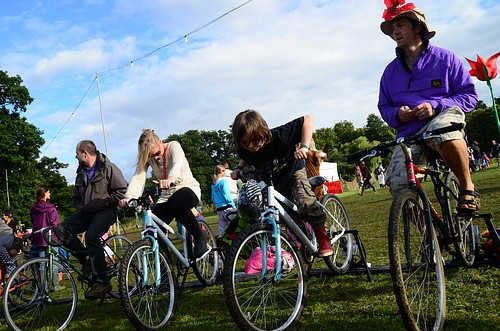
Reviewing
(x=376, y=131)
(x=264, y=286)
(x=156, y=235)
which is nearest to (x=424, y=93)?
(x=264, y=286)

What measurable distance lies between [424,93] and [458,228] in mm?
1101

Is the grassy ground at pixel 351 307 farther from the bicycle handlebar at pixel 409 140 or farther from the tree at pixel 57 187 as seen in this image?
the tree at pixel 57 187

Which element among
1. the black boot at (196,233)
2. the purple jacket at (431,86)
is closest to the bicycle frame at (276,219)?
the purple jacket at (431,86)

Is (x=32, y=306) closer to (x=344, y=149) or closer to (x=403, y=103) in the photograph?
(x=403, y=103)

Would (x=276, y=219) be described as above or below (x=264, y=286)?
above

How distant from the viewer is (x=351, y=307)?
3730 mm

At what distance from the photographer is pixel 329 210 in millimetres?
5016

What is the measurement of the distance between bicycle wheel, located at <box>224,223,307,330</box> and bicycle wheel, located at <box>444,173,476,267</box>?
1204 millimetres

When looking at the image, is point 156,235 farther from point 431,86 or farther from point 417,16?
point 417,16

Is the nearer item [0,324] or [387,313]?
[387,313]

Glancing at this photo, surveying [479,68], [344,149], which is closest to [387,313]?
[479,68]

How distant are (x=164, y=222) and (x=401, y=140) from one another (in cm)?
275

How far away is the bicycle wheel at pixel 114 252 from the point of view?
5.72m

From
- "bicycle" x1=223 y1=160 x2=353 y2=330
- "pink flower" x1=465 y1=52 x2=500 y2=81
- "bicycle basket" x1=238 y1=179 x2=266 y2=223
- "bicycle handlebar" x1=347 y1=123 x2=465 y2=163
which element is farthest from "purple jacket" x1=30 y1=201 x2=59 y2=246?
"pink flower" x1=465 y1=52 x2=500 y2=81
